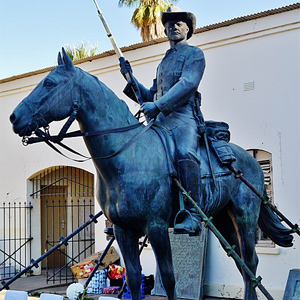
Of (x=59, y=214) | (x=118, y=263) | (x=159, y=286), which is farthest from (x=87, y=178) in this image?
(x=159, y=286)

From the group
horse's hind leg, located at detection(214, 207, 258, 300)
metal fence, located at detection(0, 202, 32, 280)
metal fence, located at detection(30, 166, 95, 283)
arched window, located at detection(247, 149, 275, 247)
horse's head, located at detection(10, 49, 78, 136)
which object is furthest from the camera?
metal fence, located at detection(30, 166, 95, 283)

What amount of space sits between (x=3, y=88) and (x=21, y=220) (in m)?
3.46

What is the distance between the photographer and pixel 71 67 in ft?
16.0

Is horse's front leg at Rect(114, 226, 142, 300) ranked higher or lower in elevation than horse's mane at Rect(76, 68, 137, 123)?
lower

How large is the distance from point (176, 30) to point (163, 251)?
223 cm

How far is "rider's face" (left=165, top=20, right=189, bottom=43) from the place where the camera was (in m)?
5.67

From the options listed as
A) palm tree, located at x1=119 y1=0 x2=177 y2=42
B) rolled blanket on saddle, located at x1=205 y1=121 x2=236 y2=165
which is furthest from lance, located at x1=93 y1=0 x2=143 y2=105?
palm tree, located at x1=119 y1=0 x2=177 y2=42

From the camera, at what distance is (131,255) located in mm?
5105

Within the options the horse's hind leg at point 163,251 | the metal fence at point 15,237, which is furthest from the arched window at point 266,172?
the metal fence at point 15,237

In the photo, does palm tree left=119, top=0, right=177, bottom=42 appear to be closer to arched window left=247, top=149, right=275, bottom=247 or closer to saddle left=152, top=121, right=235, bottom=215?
arched window left=247, top=149, right=275, bottom=247

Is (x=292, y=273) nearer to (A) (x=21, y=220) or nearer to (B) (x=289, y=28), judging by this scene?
(B) (x=289, y=28)

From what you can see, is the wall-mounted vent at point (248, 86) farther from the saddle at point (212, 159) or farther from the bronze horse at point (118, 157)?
the bronze horse at point (118, 157)

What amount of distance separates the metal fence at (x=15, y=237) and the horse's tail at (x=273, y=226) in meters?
8.62

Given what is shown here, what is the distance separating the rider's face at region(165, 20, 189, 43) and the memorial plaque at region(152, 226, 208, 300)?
535 cm
